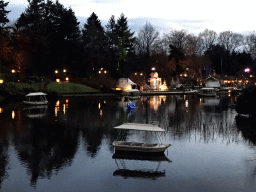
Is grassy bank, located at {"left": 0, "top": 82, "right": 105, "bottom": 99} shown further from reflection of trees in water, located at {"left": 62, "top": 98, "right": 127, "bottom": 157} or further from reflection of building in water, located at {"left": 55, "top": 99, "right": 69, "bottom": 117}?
reflection of trees in water, located at {"left": 62, "top": 98, "right": 127, "bottom": 157}

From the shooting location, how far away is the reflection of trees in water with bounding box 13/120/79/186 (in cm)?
1703

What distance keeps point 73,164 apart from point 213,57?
118 m

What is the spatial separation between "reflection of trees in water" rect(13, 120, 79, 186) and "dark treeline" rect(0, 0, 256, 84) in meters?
57.2

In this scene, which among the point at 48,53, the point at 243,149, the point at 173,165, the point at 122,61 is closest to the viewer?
the point at 173,165

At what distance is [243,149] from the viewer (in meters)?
21.3

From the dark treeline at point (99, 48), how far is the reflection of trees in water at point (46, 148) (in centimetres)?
5721

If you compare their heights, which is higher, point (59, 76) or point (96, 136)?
point (59, 76)

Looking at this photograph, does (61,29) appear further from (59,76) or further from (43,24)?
(59,76)

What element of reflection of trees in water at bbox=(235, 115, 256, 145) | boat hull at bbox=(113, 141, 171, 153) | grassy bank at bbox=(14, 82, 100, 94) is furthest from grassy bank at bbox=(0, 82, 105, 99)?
boat hull at bbox=(113, 141, 171, 153)

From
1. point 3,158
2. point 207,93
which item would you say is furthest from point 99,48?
point 3,158

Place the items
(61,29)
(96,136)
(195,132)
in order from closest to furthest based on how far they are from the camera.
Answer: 1. (96,136)
2. (195,132)
3. (61,29)

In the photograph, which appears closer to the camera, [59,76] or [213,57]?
[59,76]

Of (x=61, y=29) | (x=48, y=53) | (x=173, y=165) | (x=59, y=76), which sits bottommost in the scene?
(x=173, y=165)


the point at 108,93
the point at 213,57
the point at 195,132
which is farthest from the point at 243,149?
the point at 213,57
